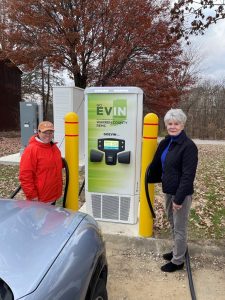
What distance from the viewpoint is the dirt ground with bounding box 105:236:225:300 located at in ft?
10.8

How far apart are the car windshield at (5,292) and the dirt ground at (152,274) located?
1894 millimetres

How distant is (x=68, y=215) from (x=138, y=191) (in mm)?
2269

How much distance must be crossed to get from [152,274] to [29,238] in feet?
6.94

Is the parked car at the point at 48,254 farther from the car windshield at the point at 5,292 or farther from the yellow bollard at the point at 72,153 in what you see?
the yellow bollard at the point at 72,153

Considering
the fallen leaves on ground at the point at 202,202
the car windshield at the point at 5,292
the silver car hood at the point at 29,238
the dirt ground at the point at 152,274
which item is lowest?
the dirt ground at the point at 152,274

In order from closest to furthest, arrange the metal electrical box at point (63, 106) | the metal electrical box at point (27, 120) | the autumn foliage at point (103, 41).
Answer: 1. the metal electrical box at point (63, 106)
2. the metal electrical box at point (27, 120)
3. the autumn foliage at point (103, 41)

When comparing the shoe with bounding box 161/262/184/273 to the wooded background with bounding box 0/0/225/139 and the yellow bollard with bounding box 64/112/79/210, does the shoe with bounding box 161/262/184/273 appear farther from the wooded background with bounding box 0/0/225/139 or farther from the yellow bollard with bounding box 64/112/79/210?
the wooded background with bounding box 0/0/225/139

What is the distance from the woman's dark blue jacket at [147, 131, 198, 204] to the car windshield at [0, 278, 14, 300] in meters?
2.06

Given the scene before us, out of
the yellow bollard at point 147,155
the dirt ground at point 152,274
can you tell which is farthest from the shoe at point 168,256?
the yellow bollard at point 147,155

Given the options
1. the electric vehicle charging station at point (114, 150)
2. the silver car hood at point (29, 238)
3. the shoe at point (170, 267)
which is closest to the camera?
the silver car hood at point (29, 238)

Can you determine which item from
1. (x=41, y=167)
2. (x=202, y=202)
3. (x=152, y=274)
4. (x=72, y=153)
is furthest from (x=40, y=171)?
(x=202, y=202)

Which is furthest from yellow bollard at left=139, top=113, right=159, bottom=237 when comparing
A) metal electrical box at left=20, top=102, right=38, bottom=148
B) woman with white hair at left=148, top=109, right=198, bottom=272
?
metal electrical box at left=20, top=102, right=38, bottom=148

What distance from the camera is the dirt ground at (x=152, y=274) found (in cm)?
329

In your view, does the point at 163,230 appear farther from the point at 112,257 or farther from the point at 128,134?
the point at 128,134
